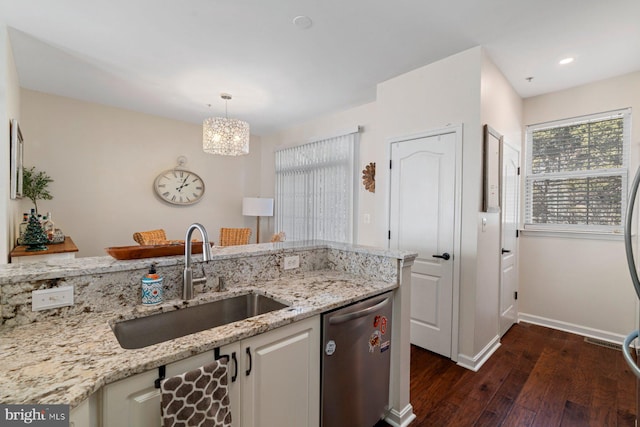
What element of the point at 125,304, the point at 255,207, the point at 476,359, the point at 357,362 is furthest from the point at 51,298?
the point at 255,207

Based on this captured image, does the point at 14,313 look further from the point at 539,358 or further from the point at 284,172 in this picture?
the point at 284,172

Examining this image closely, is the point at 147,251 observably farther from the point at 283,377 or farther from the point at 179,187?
the point at 179,187

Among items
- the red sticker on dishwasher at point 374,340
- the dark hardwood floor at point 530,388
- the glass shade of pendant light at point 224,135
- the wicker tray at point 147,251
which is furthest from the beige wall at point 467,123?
the wicker tray at point 147,251

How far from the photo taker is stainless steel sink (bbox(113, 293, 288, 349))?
1263mm

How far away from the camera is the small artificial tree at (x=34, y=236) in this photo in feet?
8.87

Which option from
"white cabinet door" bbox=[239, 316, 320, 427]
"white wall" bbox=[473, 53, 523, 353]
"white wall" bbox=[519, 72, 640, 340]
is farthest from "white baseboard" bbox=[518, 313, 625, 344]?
"white cabinet door" bbox=[239, 316, 320, 427]

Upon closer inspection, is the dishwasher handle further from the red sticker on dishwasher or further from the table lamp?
the table lamp

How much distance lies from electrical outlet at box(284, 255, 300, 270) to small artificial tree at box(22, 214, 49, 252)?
2.42 m

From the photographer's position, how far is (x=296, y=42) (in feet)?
8.07

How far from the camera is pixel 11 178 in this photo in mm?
2537

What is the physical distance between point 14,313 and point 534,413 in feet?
9.51

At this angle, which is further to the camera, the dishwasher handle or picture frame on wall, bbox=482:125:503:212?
picture frame on wall, bbox=482:125:503:212

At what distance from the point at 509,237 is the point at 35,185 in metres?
5.48

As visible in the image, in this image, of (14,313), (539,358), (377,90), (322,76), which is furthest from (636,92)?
(14,313)
